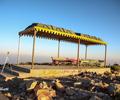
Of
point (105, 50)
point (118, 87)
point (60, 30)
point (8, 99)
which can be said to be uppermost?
point (60, 30)

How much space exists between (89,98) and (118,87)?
1282 mm

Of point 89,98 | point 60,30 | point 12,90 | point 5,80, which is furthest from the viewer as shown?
point 60,30

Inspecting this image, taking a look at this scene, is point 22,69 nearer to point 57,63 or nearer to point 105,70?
point 57,63

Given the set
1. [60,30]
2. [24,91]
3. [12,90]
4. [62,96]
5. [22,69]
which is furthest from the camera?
[60,30]

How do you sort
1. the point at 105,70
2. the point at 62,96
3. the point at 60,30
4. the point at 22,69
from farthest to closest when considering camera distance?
the point at 105,70 → the point at 60,30 → the point at 22,69 → the point at 62,96

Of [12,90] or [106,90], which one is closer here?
[106,90]

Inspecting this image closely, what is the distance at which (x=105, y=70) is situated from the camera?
66.5 feet

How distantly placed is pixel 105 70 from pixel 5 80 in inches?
447

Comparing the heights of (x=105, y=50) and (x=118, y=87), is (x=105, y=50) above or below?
above

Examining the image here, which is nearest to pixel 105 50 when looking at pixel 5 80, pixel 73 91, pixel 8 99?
pixel 5 80

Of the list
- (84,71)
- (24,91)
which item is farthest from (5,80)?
(84,71)

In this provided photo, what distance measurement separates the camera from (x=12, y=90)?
31.2ft

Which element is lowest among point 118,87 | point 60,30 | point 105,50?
point 118,87

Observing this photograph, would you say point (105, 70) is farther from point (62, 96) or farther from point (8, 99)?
point (8, 99)
